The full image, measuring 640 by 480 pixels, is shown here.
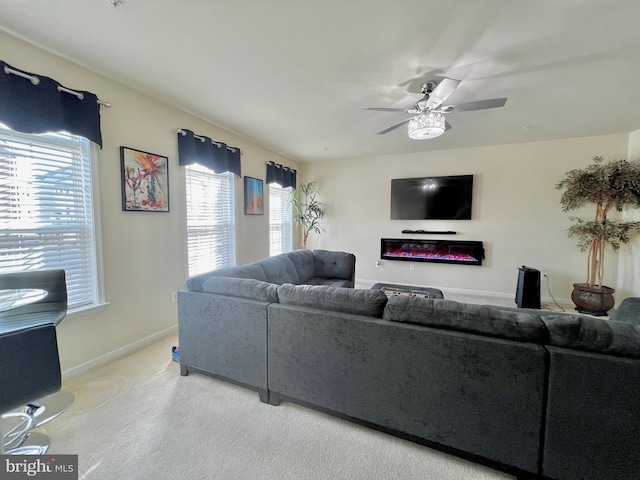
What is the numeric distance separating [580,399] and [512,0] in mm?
2140

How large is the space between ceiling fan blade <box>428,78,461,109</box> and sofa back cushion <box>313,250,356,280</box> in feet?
7.23

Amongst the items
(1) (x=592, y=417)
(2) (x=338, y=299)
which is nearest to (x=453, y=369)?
(1) (x=592, y=417)

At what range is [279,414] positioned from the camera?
1.76m

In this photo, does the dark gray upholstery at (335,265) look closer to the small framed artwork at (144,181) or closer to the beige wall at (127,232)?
the beige wall at (127,232)

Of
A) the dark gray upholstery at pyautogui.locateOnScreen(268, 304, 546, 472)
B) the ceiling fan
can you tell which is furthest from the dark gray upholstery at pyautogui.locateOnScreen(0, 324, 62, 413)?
the ceiling fan

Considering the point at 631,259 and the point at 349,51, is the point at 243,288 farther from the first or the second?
the point at 631,259

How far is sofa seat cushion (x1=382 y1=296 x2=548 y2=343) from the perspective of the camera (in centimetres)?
129

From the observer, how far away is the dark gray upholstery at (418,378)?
1.25 m

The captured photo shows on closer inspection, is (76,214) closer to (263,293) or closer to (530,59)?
(263,293)

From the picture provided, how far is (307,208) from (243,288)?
156 inches

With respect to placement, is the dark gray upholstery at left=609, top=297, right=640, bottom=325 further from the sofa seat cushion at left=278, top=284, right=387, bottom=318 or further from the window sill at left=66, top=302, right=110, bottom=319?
the window sill at left=66, top=302, right=110, bottom=319

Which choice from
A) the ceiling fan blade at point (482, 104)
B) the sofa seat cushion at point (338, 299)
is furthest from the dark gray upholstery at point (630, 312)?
the ceiling fan blade at point (482, 104)

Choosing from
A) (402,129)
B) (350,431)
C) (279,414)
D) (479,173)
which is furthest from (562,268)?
(279,414)

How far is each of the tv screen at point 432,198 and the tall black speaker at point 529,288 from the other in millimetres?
1271
